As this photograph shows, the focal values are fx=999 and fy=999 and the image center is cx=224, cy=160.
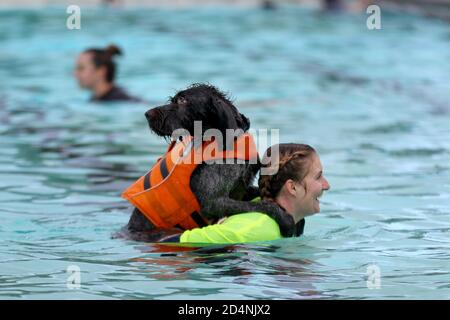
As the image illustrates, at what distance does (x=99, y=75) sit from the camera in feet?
39.0

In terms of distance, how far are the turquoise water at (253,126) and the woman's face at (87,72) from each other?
0.29 meters

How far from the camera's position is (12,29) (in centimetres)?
1767

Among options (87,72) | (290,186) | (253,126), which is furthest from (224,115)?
(87,72)

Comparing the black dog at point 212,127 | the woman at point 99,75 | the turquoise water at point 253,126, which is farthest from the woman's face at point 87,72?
the black dog at point 212,127

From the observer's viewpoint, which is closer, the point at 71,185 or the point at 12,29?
the point at 71,185

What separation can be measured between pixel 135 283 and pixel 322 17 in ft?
52.4

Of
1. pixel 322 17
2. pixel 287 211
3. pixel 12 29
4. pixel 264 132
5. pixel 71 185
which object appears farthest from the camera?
pixel 322 17

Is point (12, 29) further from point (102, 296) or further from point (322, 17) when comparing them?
point (102, 296)

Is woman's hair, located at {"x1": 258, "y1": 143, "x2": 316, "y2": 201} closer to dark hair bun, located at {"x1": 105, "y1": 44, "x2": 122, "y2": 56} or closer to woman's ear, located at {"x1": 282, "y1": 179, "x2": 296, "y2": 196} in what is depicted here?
woman's ear, located at {"x1": 282, "y1": 179, "x2": 296, "y2": 196}

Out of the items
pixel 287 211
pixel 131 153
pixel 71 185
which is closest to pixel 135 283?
pixel 287 211

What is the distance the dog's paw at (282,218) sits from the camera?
5.32 metres

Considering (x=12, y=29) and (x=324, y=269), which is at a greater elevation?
(x=12, y=29)

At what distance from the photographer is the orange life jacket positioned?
5.29 meters

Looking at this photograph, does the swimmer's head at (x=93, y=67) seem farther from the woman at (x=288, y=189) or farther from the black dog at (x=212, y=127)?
the black dog at (x=212, y=127)
